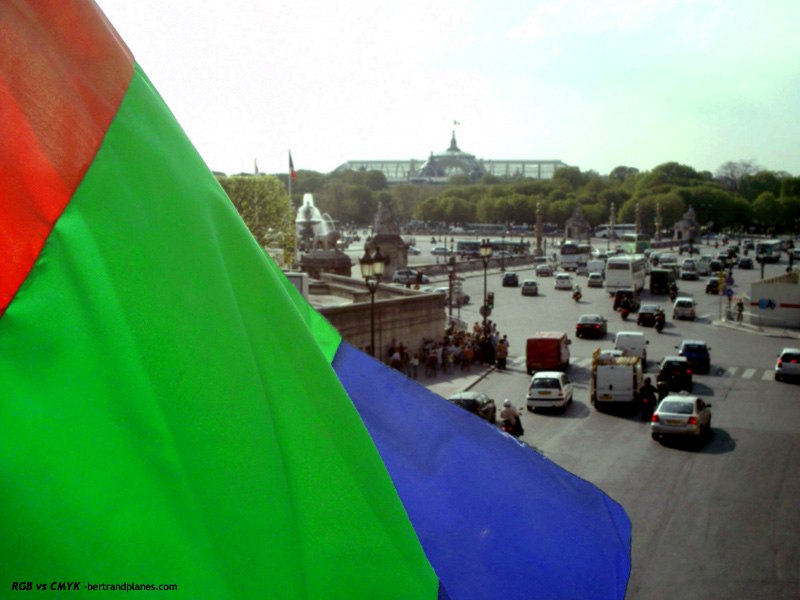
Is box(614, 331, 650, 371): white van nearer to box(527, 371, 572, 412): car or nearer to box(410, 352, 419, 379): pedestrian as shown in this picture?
box(527, 371, 572, 412): car

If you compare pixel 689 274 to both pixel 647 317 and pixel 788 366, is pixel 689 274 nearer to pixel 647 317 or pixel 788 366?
pixel 647 317

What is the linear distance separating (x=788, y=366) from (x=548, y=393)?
827 cm

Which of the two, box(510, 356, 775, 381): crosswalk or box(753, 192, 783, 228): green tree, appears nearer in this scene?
box(510, 356, 775, 381): crosswalk

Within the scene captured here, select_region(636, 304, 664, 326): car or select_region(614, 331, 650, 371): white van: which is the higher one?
select_region(614, 331, 650, 371): white van

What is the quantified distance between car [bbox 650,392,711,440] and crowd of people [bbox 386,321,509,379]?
9075mm

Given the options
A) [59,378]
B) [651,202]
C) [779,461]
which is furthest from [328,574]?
[651,202]

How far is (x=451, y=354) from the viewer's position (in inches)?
1062

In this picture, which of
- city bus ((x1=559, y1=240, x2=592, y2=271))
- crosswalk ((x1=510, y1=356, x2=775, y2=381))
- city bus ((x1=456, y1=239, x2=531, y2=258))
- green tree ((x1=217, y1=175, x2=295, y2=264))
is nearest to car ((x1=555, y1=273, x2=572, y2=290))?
city bus ((x1=559, y1=240, x2=592, y2=271))

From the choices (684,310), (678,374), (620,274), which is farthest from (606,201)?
(678,374)

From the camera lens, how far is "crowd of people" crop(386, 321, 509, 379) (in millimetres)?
25766

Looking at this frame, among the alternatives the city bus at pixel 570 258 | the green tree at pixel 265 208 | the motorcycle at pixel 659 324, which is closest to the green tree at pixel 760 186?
the city bus at pixel 570 258

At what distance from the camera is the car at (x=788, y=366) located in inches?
927

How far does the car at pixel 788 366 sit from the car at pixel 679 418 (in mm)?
7429

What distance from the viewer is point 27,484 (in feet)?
6.17
